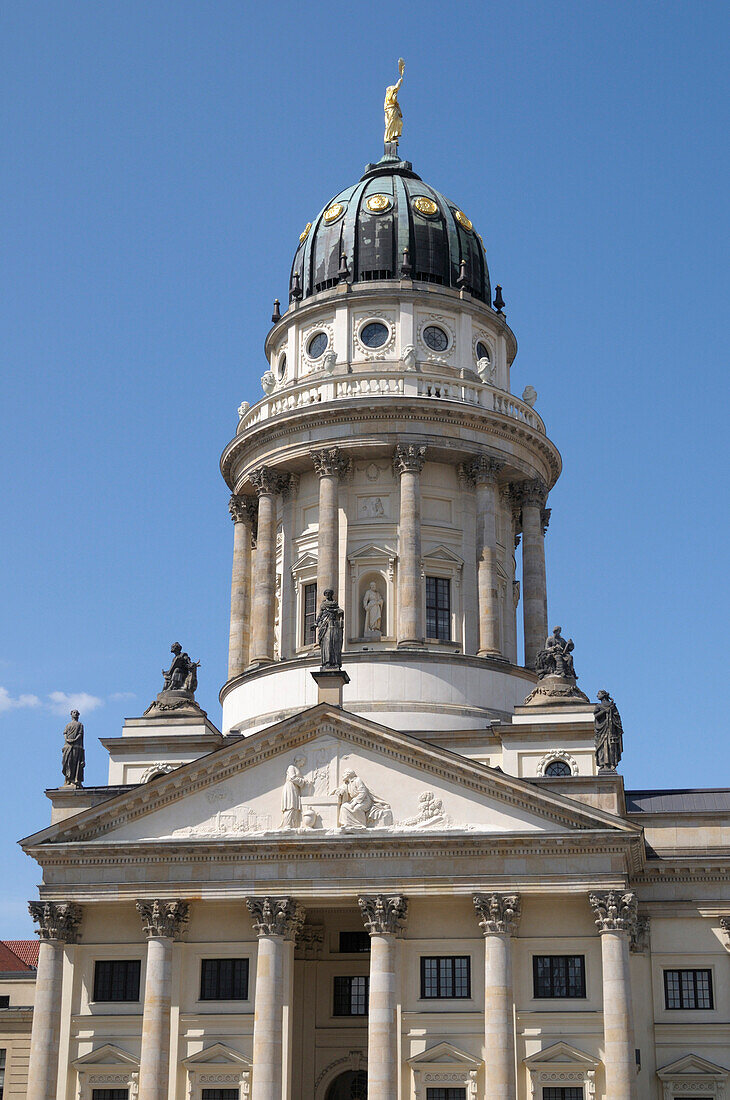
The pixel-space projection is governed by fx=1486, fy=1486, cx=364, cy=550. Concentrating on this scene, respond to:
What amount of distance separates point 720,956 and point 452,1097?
10.3 m

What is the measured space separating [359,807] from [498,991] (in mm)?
6903

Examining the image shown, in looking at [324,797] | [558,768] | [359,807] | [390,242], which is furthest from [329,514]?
[359,807]

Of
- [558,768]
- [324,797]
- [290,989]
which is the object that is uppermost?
[558,768]

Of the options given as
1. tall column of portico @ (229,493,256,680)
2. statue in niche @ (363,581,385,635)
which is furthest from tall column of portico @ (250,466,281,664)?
statue in niche @ (363,581,385,635)

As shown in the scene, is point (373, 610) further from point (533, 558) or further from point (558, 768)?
point (558, 768)

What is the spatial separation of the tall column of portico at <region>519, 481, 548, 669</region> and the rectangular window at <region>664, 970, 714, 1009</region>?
1564 cm

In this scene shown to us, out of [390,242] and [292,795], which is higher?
[390,242]

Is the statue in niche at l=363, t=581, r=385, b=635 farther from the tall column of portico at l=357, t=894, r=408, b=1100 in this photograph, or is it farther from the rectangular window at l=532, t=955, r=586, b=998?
the rectangular window at l=532, t=955, r=586, b=998

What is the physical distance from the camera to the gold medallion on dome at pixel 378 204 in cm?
6406

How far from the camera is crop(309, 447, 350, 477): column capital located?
193 feet

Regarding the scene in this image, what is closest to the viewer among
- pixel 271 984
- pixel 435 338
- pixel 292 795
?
pixel 271 984

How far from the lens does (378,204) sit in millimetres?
64125

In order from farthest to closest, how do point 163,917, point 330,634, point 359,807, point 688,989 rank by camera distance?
point 330,634 < point 688,989 < point 163,917 < point 359,807

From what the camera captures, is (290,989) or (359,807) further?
(359,807)
